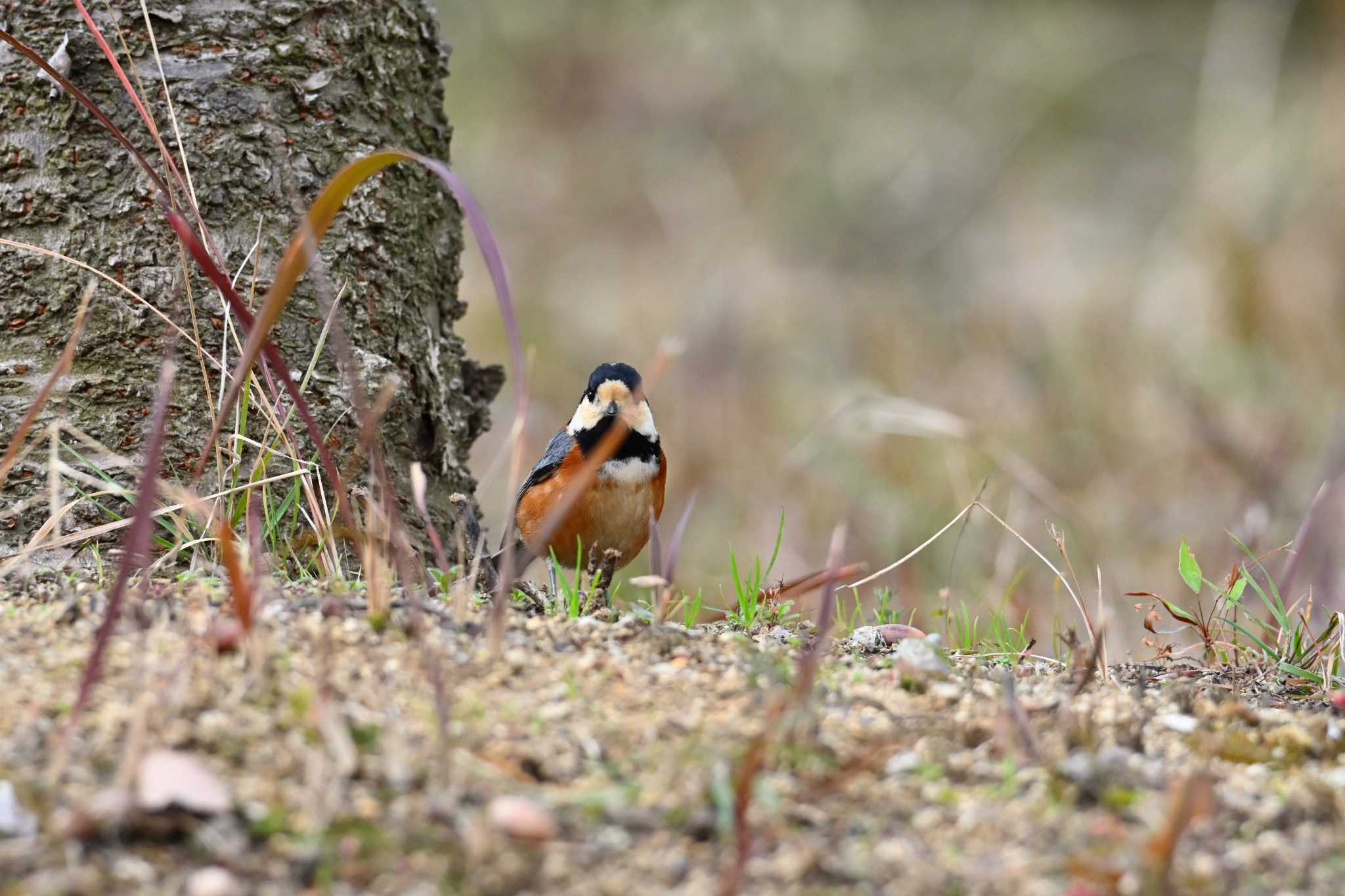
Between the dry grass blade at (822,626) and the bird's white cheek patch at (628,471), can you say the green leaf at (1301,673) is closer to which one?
the dry grass blade at (822,626)

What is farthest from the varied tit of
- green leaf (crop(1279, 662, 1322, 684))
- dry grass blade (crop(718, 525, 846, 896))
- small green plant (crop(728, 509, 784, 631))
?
dry grass blade (crop(718, 525, 846, 896))

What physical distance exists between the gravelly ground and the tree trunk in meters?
0.86

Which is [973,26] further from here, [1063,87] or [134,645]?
[134,645]

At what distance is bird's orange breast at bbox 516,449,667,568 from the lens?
12.2 feet

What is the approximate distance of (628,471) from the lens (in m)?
3.78

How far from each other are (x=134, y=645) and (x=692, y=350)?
746cm

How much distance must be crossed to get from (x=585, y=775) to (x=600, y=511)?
207cm

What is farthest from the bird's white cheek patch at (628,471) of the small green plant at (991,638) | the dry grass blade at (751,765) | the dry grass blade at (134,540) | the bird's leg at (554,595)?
the dry grass blade at (134,540)

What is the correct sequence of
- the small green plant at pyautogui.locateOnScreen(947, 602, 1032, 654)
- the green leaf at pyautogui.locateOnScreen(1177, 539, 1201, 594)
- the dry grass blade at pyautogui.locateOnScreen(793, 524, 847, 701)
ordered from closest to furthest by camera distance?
the dry grass blade at pyautogui.locateOnScreen(793, 524, 847, 701) < the green leaf at pyautogui.locateOnScreen(1177, 539, 1201, 594) < the small green plant at pyautogui.locateOnScreen(947, 602, 1032, 654)

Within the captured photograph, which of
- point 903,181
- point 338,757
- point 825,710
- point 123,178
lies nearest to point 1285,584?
point 825,710

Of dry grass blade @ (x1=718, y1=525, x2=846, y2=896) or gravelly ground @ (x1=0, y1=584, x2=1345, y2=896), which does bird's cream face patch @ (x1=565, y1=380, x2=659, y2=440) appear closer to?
gravelly ground @ (x1=0, y1=584, x2=1345, y2=896)

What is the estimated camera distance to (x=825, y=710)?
1922mm

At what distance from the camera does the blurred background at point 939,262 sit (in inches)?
245

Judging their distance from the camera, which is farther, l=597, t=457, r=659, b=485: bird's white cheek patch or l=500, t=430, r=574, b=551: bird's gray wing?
l=500, t=430, r=574, b=551: bird's gray wing
